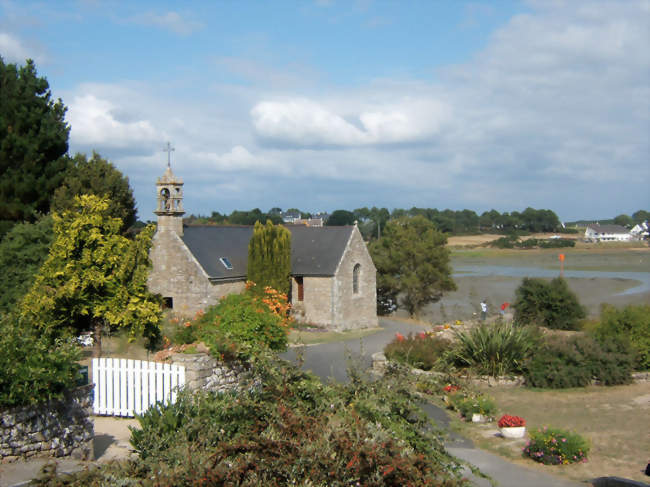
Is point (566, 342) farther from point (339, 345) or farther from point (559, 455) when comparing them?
point (339, 345)

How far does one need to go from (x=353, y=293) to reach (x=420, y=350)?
44.8 feet

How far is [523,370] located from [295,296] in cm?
1543

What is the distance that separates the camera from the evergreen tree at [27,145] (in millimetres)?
28953

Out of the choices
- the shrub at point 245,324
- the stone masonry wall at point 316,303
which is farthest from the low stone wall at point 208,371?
the stone masonry wall at point 316,303

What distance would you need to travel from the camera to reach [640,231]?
15788 centimetres

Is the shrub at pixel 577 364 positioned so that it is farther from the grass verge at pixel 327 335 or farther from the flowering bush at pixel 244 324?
the grass verge at pixel 327 335

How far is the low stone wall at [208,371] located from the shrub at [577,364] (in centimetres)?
918

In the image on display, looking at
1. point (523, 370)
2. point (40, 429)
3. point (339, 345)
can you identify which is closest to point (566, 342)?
point (523, 370)

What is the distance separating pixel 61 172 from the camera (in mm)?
30266

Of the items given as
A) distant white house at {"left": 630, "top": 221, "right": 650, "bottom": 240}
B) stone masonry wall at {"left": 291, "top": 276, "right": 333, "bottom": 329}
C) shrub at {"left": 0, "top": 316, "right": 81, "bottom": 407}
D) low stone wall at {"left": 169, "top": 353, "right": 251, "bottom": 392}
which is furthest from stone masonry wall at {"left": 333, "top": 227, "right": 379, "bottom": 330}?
distant white house at {"left": 630, "top": 221, "right": 650, "bottom": 240}

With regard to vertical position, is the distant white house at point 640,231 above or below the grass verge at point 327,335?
above

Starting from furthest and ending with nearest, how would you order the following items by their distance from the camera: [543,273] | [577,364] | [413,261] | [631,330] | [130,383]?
[543,273], [413,261], [631,330], [577,364], [130,383]

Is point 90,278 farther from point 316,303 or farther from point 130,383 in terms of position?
point 316,303

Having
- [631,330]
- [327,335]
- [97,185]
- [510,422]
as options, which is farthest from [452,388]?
[97,185]
